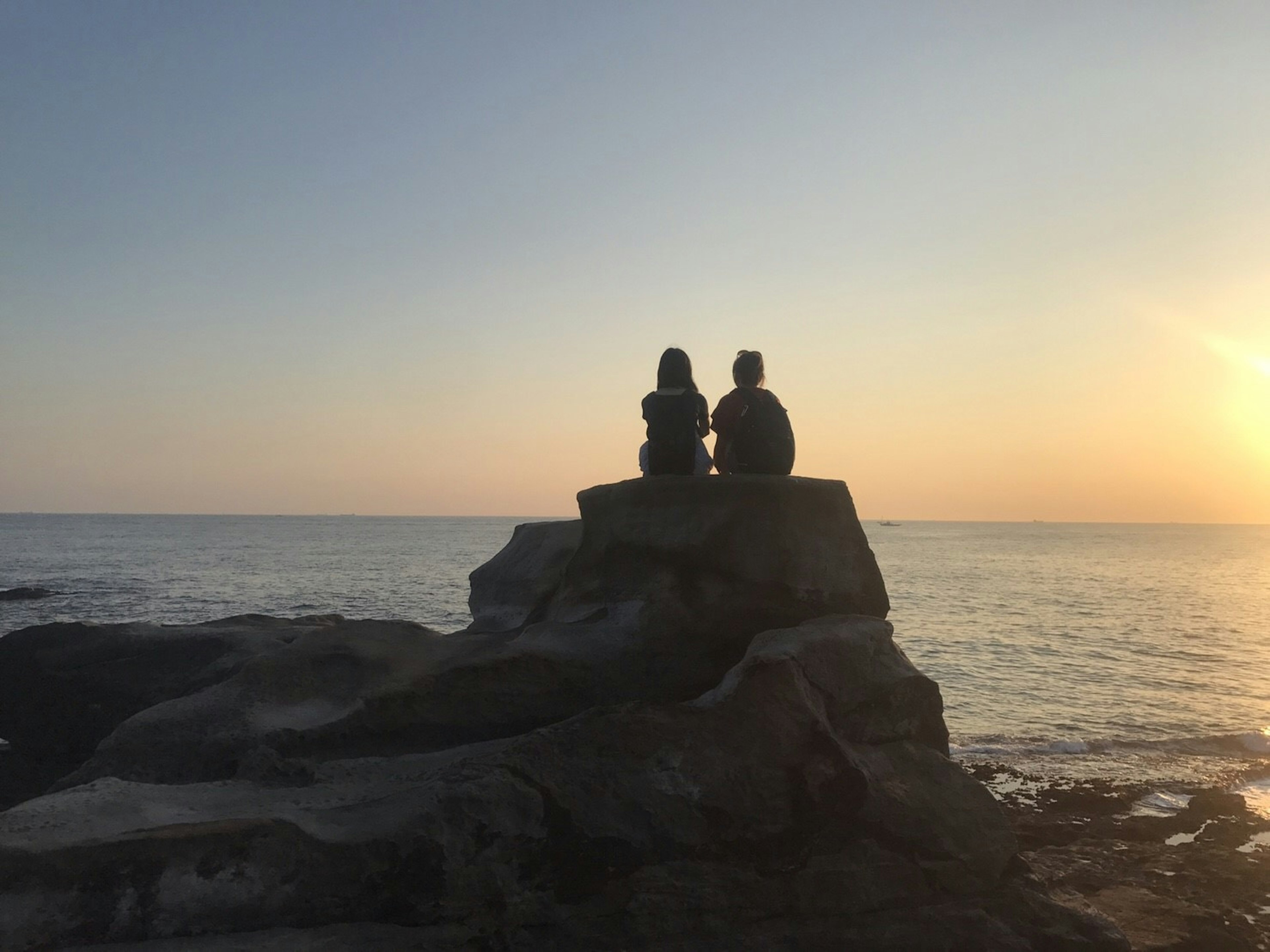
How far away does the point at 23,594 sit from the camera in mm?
31234

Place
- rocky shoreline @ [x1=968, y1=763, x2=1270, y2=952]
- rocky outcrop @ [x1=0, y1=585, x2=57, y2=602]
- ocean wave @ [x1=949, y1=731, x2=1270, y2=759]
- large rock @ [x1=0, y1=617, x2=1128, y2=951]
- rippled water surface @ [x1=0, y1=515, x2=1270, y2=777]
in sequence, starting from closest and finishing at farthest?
large rock @ [x1=0, y1=617, x2=1128, y2=951]
rocky shoreline @ [x1=968, y1=763, x2=1270, y2=952]
ocean wave @ [x1=949, y1=731, x2=1270, y2=759]
rippled water surface @ [x1=0, y1=515, x2=1270, y2=777]
rocky outcrop @ [x1=0, y1=585, x2=57, y2=602]

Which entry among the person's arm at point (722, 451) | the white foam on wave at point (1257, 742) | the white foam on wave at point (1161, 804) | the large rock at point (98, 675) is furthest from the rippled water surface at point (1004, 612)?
the large rock at point (98, 675)

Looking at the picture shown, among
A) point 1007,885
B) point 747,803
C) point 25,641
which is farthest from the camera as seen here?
point 25,641

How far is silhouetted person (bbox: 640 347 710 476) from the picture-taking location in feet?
26.4

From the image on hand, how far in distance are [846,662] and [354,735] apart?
355 cm

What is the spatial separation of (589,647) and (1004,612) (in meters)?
33.2

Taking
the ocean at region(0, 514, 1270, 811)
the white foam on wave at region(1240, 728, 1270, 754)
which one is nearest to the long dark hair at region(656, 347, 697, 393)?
the ocean at region(0, 514, 1270, 811)

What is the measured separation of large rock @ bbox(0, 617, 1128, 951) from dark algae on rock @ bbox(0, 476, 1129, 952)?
15mm

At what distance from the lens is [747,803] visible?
5.71m

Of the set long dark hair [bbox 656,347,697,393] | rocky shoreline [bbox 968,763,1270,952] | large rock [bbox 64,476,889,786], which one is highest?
long dark hair [bbox 656,347,697,393]

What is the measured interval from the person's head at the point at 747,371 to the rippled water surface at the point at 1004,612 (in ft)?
29.7

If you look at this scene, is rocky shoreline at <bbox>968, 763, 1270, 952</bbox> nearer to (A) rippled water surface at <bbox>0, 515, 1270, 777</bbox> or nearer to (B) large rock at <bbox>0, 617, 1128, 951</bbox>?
(B) large rock at <bbox>0, 617, 1128, 951</bbox>

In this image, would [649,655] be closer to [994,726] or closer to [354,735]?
[354,735]

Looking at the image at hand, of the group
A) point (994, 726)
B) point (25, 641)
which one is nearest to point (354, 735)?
point (25, 641)
